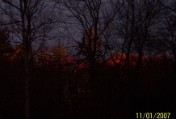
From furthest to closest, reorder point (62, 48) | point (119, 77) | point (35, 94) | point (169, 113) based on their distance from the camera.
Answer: point (62, 48) → point (119, 77) → point (35, 94) → point (169, 113)

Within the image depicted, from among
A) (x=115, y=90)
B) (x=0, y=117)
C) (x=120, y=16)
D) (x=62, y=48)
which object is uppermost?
(x=120, y=16)

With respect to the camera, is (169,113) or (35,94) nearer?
(169,113)

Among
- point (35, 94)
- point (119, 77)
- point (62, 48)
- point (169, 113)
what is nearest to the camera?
point (169, 113)

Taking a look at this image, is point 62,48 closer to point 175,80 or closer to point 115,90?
point 115,90

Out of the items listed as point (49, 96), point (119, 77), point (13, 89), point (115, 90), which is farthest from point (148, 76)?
point (13, 89)

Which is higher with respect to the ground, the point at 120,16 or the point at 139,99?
the point at 120,16

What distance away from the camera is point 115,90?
2205 centimetres

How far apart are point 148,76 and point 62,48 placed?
6.72 metres
